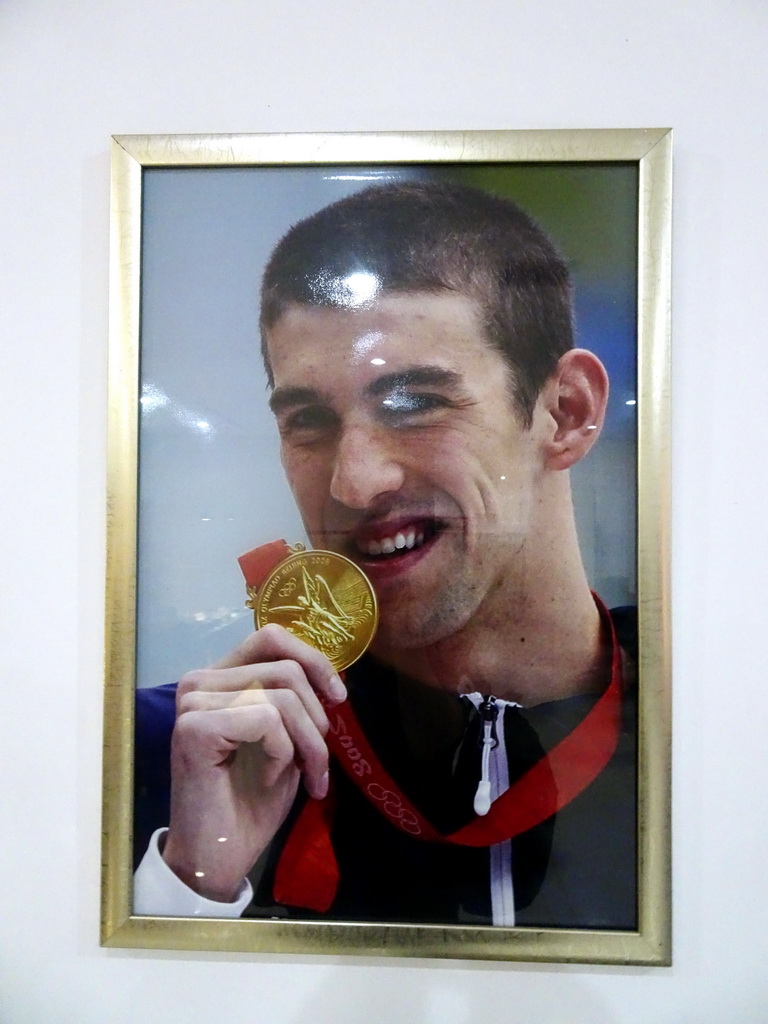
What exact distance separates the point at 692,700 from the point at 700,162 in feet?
2.16

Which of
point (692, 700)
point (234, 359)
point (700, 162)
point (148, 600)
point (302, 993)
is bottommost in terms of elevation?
point (302, 993)

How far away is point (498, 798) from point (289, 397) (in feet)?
1.77

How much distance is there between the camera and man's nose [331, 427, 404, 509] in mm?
813

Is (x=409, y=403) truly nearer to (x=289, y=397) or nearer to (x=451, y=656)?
(x=289, y=397)

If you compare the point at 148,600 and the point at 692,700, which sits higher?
the point at 148,600

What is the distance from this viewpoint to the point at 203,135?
33.4 inches

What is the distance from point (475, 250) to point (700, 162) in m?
0.30

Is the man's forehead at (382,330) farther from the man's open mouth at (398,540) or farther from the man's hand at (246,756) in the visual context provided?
the man's hand at (246,756)

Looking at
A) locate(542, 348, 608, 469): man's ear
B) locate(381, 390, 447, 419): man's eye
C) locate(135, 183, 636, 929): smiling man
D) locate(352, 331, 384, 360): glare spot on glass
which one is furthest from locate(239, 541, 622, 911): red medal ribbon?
locate(352, 331, 384, 360): glare spot on glass

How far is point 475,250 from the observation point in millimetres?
825

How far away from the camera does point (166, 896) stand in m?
0.84

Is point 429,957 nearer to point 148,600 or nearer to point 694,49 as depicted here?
point 148,600

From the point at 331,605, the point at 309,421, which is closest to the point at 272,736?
the point at 331,605

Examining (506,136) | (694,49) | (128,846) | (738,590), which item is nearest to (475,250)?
(506,136)
